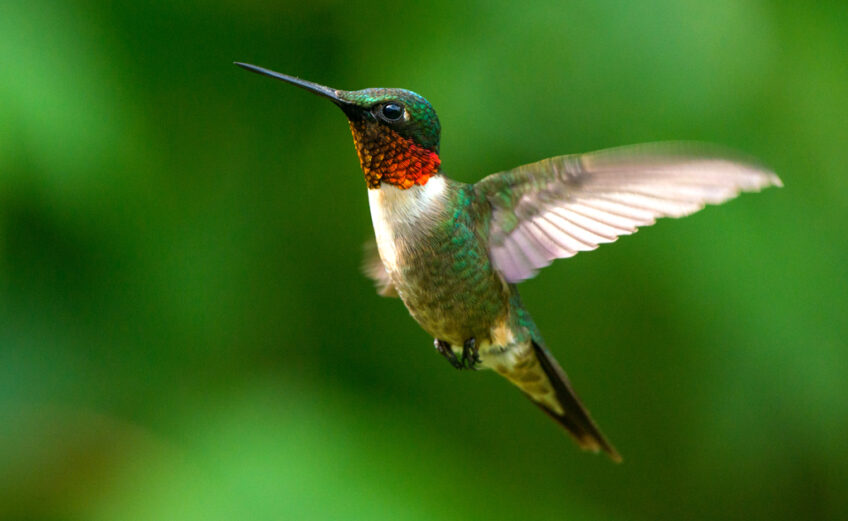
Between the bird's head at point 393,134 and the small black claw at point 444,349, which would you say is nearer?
the bird's head at point 393,134

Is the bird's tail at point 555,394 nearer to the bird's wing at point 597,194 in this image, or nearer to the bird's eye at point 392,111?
the bird's wing at point 597,194

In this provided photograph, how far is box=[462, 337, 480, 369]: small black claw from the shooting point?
1.52 meters

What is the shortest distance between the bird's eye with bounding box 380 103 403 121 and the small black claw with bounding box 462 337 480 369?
44 centimetres

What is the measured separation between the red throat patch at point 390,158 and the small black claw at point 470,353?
0.32 metres

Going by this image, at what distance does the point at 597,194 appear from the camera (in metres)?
1.39

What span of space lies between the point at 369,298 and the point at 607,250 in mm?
723

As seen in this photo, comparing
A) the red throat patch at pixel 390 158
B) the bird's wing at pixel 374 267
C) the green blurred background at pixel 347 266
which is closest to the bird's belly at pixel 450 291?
the red throat patch at pixel 390 158

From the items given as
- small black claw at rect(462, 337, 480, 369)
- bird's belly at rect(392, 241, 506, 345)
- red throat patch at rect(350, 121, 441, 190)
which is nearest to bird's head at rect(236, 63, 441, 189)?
red throat patch at rect(350, 121, 441, 190)

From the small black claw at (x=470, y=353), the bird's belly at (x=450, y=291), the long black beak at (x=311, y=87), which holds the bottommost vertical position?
the small black claw at (x=470, y=353)

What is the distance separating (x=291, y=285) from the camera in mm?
2287

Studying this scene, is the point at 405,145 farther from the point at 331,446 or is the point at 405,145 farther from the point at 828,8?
the point at 828,8

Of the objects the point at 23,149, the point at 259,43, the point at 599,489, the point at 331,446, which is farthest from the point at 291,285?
the point at 599,489

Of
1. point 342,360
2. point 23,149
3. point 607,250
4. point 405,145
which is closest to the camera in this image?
point 405,145

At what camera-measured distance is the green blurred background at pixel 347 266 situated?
1.88 meters
